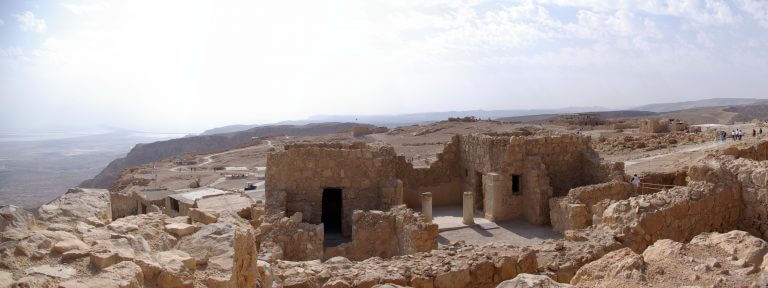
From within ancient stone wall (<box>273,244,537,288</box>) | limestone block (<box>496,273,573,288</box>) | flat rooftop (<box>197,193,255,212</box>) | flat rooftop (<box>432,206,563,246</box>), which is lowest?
flat rooftop (<box>432,206,563,246</box>)

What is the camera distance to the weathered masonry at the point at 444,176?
41.5ft

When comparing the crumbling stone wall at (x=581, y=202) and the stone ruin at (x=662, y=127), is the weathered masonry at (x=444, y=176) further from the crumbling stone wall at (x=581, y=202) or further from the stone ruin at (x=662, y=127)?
the stone ruin at (x=662, y=127)

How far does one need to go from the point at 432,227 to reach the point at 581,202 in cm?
394

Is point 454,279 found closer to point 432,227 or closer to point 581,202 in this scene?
point 432,227

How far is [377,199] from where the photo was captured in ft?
42.2

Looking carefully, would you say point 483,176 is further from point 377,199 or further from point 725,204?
point 725,204

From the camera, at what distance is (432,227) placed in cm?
1015

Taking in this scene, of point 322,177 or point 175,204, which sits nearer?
point 322,177

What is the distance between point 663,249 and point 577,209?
6.55m

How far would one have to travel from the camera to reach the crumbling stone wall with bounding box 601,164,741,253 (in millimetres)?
7781

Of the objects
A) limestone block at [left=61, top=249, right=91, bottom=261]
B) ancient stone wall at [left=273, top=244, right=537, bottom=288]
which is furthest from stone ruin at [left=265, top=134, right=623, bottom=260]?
limestone block at [left=61, top=249, right=91, bottom=261]

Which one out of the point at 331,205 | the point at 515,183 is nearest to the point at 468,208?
the point at 515,183

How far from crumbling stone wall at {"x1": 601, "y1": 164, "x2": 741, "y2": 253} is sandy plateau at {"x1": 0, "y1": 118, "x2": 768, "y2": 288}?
0.07 ft

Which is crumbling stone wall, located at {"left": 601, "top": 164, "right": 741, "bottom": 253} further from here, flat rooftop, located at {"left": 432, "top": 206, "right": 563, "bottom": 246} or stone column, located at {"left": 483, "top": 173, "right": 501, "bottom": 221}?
stone column, located at {"left": 483, "top": 173, "right": 501, "bottom": 221}
